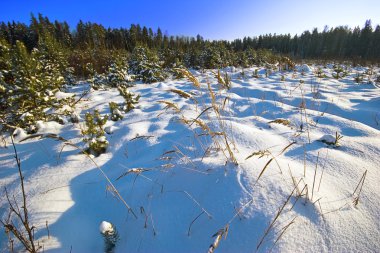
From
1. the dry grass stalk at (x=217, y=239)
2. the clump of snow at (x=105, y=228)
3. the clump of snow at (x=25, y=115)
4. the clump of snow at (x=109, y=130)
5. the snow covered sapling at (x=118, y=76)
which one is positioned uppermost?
the snow covered sapling at (x=118, y=76)

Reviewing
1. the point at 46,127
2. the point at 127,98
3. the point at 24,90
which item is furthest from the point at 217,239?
the point at 24,90

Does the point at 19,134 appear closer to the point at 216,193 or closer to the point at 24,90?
the point at 24,90

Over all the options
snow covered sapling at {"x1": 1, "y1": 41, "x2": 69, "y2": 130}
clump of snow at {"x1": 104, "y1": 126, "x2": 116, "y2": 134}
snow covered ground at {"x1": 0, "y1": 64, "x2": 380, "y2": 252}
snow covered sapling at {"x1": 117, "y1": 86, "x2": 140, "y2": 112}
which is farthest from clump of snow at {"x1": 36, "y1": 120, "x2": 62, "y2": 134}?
snow covered sapling at {"x1": 117, "y1": 86, "x2": 140, "y2": 112}

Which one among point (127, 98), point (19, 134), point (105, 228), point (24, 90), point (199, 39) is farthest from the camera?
point (199, 39)

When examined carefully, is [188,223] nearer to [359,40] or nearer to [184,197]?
[184,197]

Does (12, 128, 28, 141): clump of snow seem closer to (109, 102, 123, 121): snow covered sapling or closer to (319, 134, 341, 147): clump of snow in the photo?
(109, 102, 123, 121): snow covered sapling

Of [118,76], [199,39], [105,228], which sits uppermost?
[199,39]

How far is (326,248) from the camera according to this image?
855mm

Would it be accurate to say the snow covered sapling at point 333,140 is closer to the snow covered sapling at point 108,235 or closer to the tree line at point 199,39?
the snow covered sapling at point 108,235

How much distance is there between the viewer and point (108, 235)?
104cm

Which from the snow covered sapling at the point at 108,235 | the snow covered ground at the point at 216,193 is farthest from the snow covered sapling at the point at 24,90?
the snow covered sapling at the point at 108,235

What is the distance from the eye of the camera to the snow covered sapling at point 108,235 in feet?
3.34

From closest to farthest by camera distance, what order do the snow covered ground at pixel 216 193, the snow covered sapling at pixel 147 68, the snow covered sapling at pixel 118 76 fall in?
the snow covered ground at pixel 216 193 < the snow covered sapling at pixel 118 76 < the snow covered sapling at pixel 147 68

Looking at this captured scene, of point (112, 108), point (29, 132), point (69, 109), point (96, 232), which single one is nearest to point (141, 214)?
point (96, 232)
